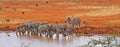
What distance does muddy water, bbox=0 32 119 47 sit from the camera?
17000 mm

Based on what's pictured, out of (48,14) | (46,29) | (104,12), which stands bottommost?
(48,14)

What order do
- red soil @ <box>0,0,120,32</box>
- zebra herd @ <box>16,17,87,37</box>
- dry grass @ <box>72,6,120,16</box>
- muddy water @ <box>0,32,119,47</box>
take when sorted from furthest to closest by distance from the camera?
dry grass @ <box>72,6,120,16</box> < red soil @ <box>0,0,120,32</box> < zebra herd @ <box>16,17,87,37</box> < muddy water @ <box>0,32,119,47</box>

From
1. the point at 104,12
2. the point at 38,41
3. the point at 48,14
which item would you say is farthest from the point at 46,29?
the point at 104,12

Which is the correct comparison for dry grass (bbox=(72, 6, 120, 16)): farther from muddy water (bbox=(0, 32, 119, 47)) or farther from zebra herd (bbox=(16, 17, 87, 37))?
muddy water (bbox=(0, 32, 119, 47))

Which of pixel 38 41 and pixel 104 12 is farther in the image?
pixel 104 12

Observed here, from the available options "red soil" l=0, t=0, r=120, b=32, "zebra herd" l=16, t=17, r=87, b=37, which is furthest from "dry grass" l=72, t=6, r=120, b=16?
"zebra herd" l=16, t=17, r=87, b=37

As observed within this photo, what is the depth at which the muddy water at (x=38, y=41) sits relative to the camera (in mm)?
17000

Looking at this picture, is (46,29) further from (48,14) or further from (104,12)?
(104,12)

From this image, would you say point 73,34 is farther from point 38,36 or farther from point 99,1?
point 99,1

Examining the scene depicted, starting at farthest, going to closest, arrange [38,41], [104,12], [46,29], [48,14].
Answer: [48,14] < [104,12] < [46,29] < [38,41]

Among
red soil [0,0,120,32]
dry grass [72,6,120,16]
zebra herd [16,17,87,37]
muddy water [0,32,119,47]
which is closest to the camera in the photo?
muddy water [0,32,119,47]

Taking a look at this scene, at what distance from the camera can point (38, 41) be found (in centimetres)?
1806

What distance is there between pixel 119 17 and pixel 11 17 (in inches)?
263

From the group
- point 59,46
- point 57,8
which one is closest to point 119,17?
point 57,8
